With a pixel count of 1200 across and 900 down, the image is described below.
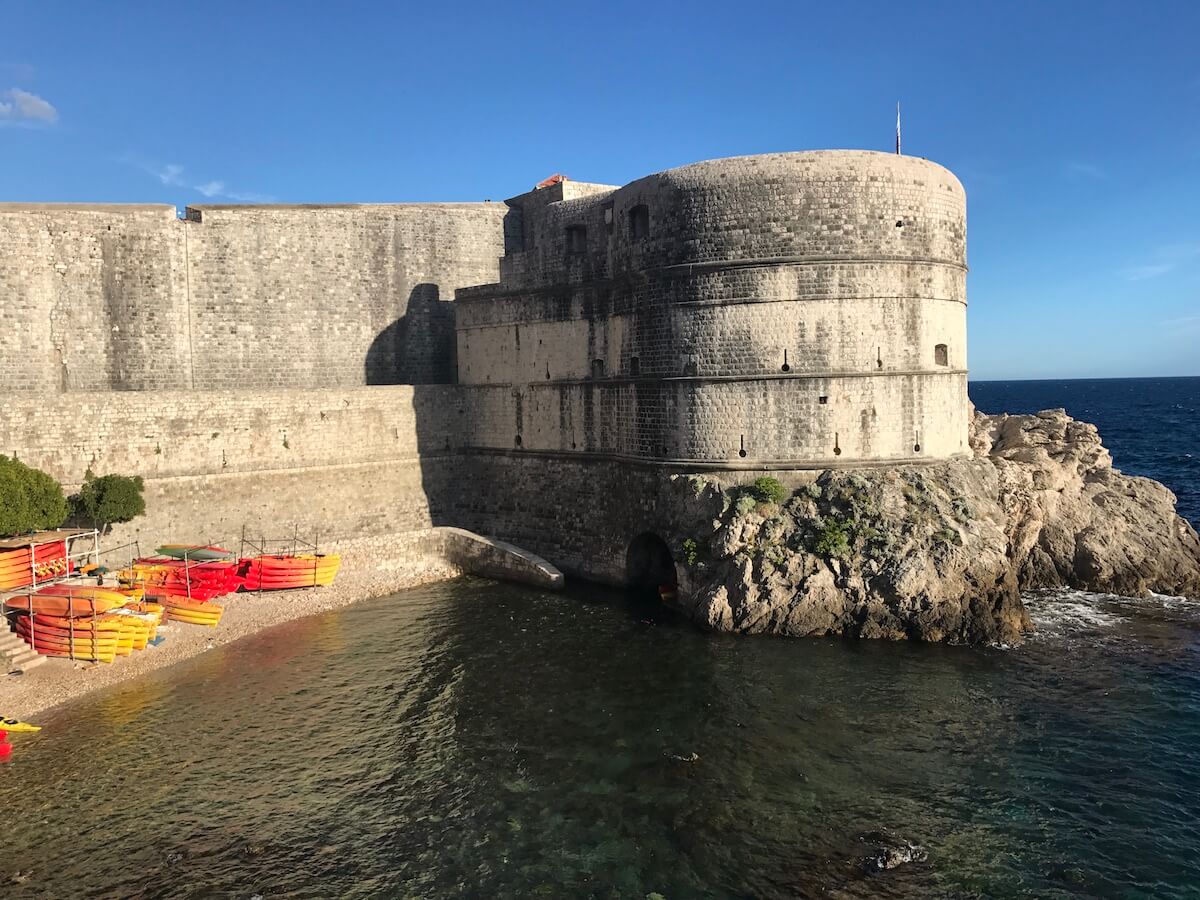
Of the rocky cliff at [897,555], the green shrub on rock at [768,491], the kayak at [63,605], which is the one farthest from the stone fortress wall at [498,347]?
the kayak at [63,605]

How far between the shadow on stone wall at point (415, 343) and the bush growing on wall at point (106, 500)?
948 centimetres

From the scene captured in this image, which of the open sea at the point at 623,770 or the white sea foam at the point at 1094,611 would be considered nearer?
the open sea at the point at 623,770

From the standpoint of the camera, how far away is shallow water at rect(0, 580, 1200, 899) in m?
11.6

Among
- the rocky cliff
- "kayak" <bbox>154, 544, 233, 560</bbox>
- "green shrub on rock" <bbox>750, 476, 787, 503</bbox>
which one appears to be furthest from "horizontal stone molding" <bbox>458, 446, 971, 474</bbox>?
"kayak" <bbox>154, 544, 233, 560</bbox>

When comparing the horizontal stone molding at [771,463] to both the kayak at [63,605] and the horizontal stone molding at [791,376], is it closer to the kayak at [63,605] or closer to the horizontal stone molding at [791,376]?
the horizontal stone molding at [791,376]

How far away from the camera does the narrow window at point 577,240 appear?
25.4m

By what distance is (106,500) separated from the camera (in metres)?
20.9

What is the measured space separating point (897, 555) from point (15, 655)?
19.6 meters

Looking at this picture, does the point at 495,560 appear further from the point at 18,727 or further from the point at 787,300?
the point at 18,727

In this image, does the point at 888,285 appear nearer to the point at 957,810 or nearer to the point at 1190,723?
the point at 1190,723

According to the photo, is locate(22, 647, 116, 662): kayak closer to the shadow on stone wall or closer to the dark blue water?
the shadow on stone wall

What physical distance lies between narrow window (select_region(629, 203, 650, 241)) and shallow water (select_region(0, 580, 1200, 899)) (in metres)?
10.8

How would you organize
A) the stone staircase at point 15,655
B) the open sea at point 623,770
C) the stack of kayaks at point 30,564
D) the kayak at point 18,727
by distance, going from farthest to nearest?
the stack of kayaks at point 30,564 < the stone staircase at point 15,655 < the kayak at point 18,727 < the open sea at point 623,770

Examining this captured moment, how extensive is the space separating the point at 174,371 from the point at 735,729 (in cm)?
2073
